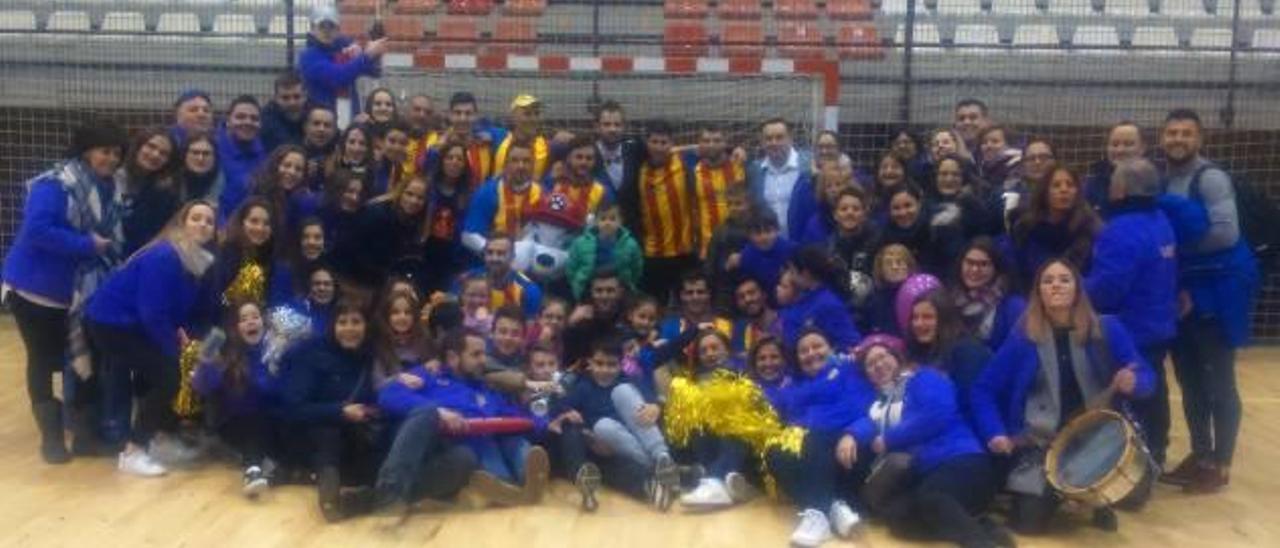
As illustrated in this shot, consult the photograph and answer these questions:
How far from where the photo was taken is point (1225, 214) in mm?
7020

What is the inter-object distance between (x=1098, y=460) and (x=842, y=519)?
1.08 m

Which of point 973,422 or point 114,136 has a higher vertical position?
point 114,136

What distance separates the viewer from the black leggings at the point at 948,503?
20.4ft

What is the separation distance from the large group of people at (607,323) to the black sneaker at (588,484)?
0.02 m

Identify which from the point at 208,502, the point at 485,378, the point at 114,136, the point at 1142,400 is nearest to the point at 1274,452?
the point at 1142,400

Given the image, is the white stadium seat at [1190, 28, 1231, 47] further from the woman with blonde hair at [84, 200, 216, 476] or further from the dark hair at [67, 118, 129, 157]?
the dark hair at [67, 118, 129, 157]

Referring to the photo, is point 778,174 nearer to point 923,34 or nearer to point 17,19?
point 923,34

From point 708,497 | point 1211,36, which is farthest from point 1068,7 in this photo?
point 708,497

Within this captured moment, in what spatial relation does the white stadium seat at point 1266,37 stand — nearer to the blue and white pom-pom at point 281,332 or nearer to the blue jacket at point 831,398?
the blue jacket at point 831,398

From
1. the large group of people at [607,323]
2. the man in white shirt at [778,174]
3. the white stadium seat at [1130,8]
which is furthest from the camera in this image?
the white stadium seat at [1130,8]

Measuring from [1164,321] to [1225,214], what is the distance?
674mm

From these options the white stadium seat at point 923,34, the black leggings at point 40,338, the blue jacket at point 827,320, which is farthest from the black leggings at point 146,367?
the white stadium seat at point 923,34

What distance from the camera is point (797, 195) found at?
27.3ft

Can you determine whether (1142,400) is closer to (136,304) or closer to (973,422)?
(973,422)
